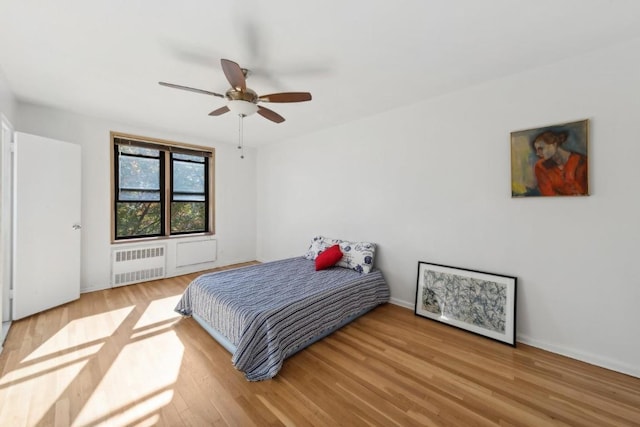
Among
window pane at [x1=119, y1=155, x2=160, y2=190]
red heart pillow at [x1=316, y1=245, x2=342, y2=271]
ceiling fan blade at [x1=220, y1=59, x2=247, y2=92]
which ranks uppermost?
ceiling fan blade at [x1=220, y1=59, x2=247, y2=92]

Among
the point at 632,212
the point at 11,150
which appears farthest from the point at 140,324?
the point at 632,212

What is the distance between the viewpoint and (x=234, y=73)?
1.87 m

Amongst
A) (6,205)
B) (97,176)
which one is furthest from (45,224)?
(97,176)

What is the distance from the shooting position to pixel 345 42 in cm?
194

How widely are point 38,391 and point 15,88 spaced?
3044mm

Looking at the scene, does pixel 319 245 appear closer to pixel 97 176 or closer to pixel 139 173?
pixel 139 173

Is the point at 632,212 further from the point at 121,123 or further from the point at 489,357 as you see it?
the point at 121,123

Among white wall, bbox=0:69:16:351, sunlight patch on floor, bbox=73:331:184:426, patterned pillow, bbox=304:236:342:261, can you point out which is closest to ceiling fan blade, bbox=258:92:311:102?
patterned pillow, bbox=304:236:342:261

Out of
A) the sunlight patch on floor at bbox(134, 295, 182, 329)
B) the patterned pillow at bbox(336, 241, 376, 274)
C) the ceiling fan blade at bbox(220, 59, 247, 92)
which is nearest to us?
the ceiling fan blade at bbox(220, 59, 247, 92)

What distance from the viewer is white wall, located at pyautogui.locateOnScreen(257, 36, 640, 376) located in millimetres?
1950

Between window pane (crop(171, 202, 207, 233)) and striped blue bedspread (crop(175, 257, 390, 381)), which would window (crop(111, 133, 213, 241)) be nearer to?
window pane (crop(171, 202, 207, 233))

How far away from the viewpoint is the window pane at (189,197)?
14.9 feet

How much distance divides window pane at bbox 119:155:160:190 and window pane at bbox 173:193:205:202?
0.33 m

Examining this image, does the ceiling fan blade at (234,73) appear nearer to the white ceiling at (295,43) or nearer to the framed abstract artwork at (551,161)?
the white ceiling at (295,43)
